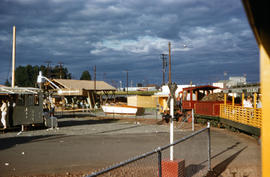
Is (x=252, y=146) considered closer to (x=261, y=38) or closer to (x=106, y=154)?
(x=106, y=154)

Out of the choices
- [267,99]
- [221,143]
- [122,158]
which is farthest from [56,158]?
[267,99]

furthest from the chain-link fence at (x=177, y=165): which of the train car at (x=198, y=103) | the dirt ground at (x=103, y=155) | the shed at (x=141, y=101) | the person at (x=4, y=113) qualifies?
the shed at (x=141, y=101)

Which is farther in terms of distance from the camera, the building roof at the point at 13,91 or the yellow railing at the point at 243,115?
the building roof at the point at 13,91

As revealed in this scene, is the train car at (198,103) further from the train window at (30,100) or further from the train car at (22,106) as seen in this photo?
the train window at (30,100)

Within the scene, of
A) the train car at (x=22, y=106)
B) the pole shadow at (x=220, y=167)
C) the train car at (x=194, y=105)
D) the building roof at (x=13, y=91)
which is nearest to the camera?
the pole shadow at (x=220, y=167)

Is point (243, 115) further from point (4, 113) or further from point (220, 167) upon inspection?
point (4, 113)

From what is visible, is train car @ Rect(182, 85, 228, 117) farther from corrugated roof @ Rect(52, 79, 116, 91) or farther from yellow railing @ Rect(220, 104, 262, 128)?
corrugated roof @ Rect(52, 79, 116, 91)

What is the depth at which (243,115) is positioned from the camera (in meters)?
15.4

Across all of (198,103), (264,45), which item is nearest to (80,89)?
(198,103)

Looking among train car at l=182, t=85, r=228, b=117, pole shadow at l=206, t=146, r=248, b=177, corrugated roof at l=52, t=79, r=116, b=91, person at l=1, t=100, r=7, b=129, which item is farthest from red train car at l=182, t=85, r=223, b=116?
corrugated roof at l=52, t=79, r=116, b=91

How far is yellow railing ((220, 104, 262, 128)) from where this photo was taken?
1350cm

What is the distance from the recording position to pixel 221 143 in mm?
13000

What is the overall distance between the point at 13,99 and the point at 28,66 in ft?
453

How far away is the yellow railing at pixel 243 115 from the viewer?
13.5m
